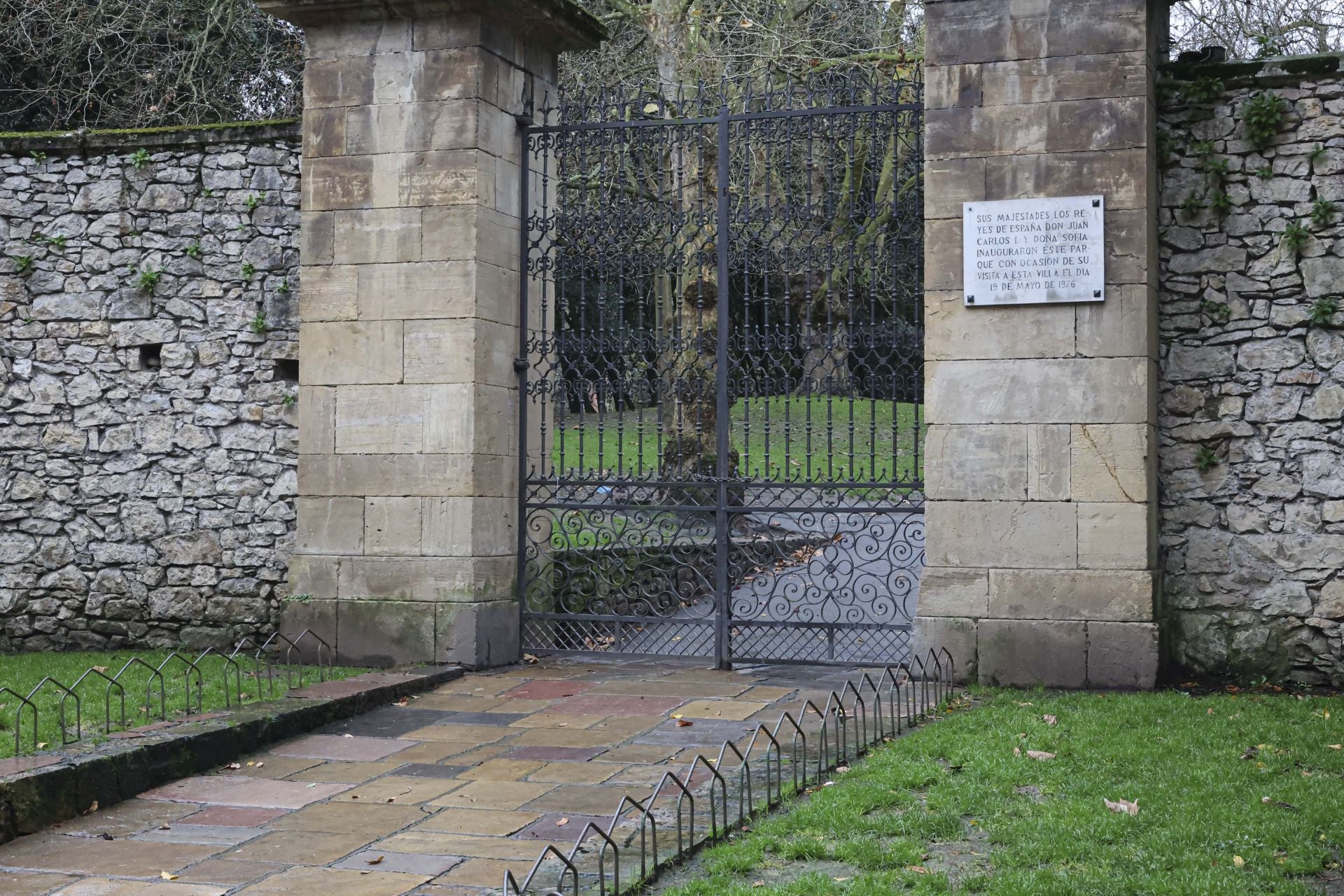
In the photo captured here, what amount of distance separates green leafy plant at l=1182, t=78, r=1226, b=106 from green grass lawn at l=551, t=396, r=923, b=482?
2.21 m

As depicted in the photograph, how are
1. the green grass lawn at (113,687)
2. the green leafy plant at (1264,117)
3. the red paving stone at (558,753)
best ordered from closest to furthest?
the red paving stone at (558,753) → the green grass lawn at (113,687) → the green leafy plant at (1264,117)

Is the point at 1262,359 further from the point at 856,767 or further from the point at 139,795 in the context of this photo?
the point at 139,795

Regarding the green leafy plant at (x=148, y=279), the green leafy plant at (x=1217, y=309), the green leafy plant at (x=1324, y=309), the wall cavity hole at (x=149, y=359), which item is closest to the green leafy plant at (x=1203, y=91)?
the green leafy plant at (x=1217, y=309)

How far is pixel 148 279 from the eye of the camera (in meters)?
8.62

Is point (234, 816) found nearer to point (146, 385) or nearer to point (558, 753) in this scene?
point (558, 753)

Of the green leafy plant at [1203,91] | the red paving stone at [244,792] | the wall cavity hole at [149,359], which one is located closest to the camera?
the red paving stone at [244,792]

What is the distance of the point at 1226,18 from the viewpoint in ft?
49.6

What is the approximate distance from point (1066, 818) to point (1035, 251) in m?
3.61

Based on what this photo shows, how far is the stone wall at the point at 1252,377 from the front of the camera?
726 cm

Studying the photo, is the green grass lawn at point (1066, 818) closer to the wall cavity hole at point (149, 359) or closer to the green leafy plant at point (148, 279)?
the wall cavity hole at point (149, 359)

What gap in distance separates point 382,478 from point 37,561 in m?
2.49

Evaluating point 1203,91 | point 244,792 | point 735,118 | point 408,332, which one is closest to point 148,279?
point 408,332

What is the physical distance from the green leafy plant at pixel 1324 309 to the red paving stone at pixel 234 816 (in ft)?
18.3

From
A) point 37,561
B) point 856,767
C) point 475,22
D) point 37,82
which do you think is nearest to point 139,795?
point 856,767
